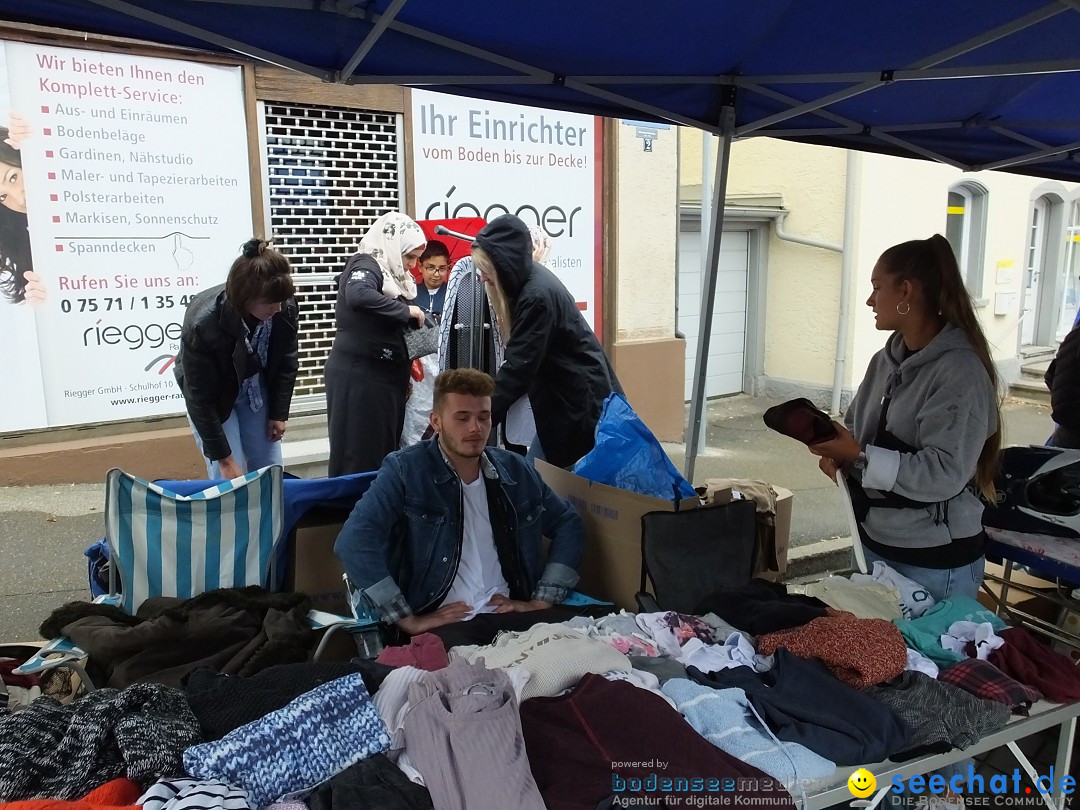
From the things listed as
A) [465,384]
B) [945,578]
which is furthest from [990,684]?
[465,384]

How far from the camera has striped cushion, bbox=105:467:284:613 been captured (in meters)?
3.08

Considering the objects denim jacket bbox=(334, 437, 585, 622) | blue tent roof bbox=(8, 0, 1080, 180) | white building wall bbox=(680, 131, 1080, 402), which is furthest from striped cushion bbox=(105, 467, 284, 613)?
white building wall bbox=(680, 131, 1080, 402)

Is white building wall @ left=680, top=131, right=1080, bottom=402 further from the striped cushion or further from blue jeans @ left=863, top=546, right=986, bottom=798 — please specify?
the striped cushion

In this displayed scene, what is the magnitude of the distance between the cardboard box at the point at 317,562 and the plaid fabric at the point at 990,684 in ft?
7.36

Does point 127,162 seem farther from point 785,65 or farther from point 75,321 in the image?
point 785,65

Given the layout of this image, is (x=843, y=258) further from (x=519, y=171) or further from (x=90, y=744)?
(x=90, y=744)

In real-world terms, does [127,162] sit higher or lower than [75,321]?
higher

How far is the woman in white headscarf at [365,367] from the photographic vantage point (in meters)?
4.52

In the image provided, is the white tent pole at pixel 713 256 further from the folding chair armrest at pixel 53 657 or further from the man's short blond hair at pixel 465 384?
the folding chair armrest at pixel 53 657

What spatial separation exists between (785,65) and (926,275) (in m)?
1.22

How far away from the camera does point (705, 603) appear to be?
2689 millimetres

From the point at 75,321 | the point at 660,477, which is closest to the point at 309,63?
the point at 660,477

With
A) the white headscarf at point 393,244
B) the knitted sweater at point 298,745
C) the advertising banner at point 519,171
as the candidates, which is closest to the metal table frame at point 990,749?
the knitted sweater at point 298,745

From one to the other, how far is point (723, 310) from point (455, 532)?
26.8 feet
